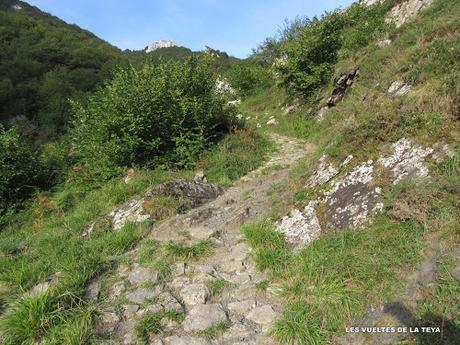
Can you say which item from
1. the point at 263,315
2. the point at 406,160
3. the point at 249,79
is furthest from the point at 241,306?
the point at 249,79

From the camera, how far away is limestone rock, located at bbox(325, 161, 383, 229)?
191 inches

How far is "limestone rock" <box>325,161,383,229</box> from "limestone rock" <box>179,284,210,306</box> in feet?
6.77

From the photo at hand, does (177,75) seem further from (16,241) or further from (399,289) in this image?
(399,289)

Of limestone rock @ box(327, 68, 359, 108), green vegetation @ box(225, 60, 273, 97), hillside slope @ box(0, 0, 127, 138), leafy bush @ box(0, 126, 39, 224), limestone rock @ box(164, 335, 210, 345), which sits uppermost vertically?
hillside slope @ box(0, 0, 127, 138)

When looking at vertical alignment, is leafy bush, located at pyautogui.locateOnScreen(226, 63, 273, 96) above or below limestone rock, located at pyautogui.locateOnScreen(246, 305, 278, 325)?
above

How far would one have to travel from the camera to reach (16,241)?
24.0 feet

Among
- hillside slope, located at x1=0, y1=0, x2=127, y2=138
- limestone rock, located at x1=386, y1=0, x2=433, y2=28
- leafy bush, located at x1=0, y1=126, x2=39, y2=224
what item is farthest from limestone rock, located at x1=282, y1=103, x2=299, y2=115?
hillside slope, located at x1=0, y1=0, x2=127, y2=138

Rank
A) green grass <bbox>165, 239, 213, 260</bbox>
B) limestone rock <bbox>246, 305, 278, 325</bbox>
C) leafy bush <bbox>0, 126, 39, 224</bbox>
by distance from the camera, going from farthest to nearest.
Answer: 1. leafy bush <bbox>0, 126, 39, 224</bbox>
2. green grass <bbox>165, 239, 213, 260</bbox>
3. limestone rock <bbox>246, 305, 278, 325</bbox>

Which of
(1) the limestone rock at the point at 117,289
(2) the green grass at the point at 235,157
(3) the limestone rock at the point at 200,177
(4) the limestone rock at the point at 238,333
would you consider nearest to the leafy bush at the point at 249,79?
(2) the green grass at the point at 235,157

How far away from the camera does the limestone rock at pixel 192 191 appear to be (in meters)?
7.46

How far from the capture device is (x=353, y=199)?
5.16 metres

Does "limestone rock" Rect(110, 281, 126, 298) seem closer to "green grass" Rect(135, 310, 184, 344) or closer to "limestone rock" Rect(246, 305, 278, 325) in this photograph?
"green grass" Rect(135, 310, 184, 344)

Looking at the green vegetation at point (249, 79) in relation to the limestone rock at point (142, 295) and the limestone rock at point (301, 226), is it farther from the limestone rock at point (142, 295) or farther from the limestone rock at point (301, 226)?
the limestone rock at point (142, 295)

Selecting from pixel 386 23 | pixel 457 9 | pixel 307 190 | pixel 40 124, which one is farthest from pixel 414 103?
pixel 40 124
